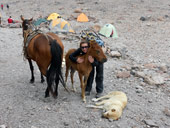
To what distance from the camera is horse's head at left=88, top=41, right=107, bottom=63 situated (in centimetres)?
461

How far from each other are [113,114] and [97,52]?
1.46 metres

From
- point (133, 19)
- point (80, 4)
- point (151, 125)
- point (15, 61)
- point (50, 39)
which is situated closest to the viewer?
point (151, 125)

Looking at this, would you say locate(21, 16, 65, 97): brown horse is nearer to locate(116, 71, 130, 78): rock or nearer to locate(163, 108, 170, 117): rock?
locate(116, 71, 130, 78): rock

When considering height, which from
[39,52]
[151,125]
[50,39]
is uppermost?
[50,39]

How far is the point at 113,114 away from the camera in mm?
4543

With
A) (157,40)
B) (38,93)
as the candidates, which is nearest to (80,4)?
(157,40)

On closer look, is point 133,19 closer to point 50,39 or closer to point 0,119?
point 50,39

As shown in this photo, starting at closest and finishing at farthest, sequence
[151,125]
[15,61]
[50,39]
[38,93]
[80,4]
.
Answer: [151,125] → [50,39] → [38,93] → [15,61] → [80,4]

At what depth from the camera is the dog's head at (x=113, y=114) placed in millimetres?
4555

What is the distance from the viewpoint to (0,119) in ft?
15.2

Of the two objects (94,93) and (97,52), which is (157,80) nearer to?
(94,93)

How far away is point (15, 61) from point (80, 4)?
22346 millimetres

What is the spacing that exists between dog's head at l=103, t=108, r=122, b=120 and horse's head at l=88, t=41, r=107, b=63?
1172 mm

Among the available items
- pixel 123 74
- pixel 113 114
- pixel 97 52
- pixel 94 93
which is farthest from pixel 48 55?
pixel 123 74
